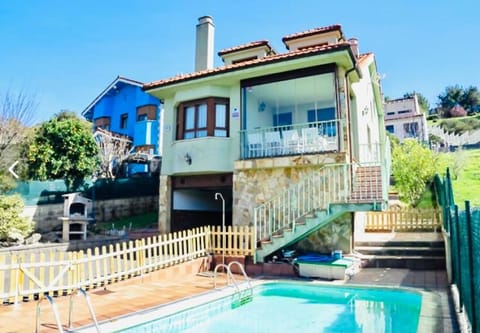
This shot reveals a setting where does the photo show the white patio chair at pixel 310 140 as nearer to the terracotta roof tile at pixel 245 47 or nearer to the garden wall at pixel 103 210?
the terracotta roof tile at pixel 245 47

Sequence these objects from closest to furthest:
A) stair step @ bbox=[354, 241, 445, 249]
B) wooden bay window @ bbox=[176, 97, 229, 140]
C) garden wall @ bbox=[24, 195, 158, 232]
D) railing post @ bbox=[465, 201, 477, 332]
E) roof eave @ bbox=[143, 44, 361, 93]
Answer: railing post @ bbox=[465, 201, 477, 332]
roof eave @ bbox=[143, 44, 361, 93]
stair step @ bbox=[354, 241, 445, 249]
wooden bay window @ bbox=[176, 97, 229, 140]
garden wall @ bbox=[24, 195, 158, 232]

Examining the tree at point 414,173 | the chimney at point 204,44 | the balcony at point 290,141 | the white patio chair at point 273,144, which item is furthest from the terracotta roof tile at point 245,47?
the tree at point 414,173

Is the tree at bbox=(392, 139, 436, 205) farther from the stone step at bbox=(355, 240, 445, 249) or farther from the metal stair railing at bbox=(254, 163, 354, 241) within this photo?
the metal stair railing at bbox=(254, 163, 354, 241)

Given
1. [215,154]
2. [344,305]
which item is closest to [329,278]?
[344,305]

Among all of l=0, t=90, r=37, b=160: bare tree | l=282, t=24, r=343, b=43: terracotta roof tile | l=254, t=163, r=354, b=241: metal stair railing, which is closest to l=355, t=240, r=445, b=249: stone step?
l=254, t=163, r=354, b=241: metal stair railing

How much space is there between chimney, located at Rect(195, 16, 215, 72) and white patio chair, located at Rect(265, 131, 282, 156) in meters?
6.88

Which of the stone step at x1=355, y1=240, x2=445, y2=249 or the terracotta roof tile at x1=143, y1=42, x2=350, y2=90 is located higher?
the terracotta roof tile at x1=143, y1=42, x2=350, y2=90

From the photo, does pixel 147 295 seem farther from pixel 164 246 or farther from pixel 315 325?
pixel 315 325

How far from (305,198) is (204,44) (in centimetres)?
1087

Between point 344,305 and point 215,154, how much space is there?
7.90 metres

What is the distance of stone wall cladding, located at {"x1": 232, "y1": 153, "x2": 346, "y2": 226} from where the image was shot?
1289 centimetres

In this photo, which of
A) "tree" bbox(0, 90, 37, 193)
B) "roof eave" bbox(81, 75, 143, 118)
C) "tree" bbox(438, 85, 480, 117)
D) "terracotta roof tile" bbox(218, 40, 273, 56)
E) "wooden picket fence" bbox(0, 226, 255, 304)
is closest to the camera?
"wooden picket fence" bbox(0, 226, 255, 304)

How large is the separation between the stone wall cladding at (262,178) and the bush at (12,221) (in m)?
8.97

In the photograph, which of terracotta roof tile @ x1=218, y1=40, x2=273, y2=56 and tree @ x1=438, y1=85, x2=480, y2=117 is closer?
terracotta roof tile @ x1=218, y1=40, x2=273, y2=56
